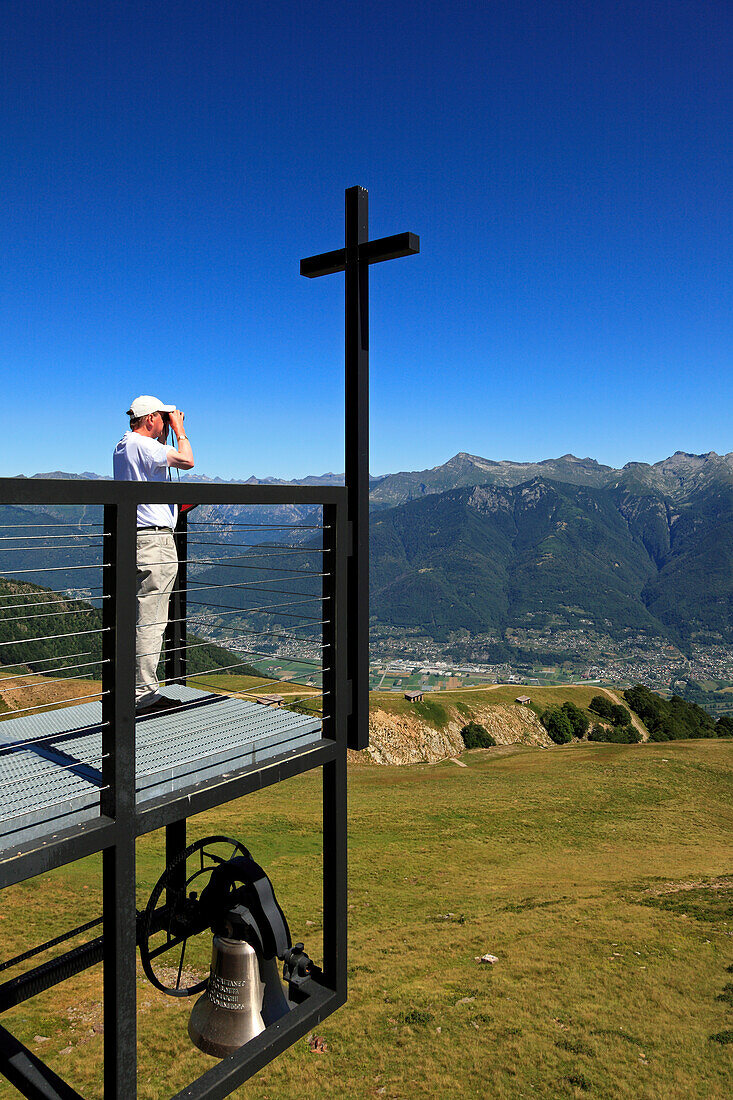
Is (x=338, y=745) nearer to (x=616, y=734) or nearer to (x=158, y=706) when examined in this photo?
(x=158, y=706)

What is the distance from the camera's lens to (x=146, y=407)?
5766mm

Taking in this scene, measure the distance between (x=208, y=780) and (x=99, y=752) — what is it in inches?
35.4

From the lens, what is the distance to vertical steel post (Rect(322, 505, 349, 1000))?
5.48m

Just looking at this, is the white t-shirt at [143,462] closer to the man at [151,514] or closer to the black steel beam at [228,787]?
the man at [151,514]

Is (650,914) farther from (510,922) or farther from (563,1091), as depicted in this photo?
(563,1091)

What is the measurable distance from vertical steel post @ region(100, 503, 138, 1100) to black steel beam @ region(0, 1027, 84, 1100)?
1302 mm

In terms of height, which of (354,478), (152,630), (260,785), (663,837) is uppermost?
(354,478)

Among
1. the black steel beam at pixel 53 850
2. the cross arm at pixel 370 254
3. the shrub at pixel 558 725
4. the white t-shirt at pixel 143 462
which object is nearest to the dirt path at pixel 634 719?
the shrub at pixel 558 725

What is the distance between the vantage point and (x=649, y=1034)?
6711 mm

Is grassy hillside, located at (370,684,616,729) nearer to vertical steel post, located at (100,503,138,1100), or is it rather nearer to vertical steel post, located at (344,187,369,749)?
vertical steel post, located at (344,187,369,749)

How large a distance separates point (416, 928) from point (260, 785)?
5201 mm

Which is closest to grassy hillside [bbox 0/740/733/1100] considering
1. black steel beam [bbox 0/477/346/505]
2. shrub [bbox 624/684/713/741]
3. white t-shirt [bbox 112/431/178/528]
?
white t-shirt [bbox 112/431/178/528]

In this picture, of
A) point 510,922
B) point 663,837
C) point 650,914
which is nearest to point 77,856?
point 510,922

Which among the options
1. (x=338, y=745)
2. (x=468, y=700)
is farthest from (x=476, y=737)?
(x=338, y=745)
